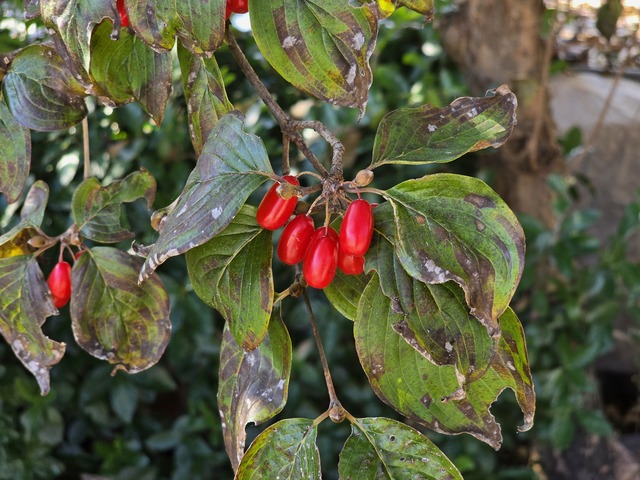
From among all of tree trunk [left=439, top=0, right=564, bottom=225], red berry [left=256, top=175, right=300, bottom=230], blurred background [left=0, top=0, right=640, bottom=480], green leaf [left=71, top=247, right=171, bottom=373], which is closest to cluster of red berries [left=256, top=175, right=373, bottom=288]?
red berry [left=256, top=175, right=300, bottom=230]

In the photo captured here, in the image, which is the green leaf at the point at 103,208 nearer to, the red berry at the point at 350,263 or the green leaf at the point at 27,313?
the green leaf at the point at 27,313

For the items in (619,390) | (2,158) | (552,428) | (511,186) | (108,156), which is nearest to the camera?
(2,158)

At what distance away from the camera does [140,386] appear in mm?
1703

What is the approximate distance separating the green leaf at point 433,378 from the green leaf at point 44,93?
0.32 meters

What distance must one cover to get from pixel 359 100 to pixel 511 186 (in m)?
1.37

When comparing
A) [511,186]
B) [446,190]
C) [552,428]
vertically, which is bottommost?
[552,428]

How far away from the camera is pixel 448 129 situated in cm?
55

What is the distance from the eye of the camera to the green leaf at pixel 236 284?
556 millimetres

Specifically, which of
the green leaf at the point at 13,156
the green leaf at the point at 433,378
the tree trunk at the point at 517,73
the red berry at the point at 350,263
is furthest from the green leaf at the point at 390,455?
the tree trunk at the point at 517,73

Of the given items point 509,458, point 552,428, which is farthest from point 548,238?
point 509,458

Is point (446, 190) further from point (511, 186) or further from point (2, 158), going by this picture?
point (511, 186)

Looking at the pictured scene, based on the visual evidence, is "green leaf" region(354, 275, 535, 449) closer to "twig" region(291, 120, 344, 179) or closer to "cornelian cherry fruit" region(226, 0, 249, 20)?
"twig" region(291, 120, 344, 179)

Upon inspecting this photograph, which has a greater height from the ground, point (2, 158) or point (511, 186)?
point (2, 158)

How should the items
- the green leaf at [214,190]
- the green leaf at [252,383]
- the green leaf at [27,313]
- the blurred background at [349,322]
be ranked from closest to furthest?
the green leaf at [214,190], the green leaf at [252,383], the green leaf at [27,313], the blurred background at [349,322]
